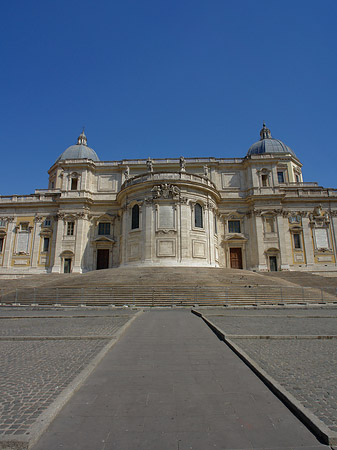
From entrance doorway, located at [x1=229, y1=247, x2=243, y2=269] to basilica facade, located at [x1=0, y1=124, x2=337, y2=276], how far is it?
136 mm

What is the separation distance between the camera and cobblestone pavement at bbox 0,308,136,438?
3.89 m

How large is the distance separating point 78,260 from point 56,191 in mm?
11985

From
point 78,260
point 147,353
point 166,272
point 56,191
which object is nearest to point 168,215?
point 166,272

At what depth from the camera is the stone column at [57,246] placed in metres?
38.8

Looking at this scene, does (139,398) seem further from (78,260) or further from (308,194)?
(308,194)

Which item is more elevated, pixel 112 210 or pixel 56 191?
pixel 56 191

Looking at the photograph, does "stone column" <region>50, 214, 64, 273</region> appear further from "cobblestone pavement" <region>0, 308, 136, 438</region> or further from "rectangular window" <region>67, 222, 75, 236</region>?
"cobblestone pavement" <region>0, 308, 136, 438</region>

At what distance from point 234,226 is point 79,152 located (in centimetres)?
Answer: 2877

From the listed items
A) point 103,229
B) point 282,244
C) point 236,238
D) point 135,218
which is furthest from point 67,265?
point 282,244

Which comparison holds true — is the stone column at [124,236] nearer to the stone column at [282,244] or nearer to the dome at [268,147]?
the stone column at [282,244]

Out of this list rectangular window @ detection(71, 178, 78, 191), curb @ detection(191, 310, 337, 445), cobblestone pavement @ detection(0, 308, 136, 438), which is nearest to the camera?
curb @ detection(191, 310, 337, 445)

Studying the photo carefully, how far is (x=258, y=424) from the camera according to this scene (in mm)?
3662

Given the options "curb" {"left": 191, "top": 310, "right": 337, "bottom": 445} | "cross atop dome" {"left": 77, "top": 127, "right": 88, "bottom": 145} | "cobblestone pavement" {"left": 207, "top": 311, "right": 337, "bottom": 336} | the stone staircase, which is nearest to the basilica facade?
the stone staircase

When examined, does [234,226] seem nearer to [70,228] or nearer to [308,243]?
[308,243]
